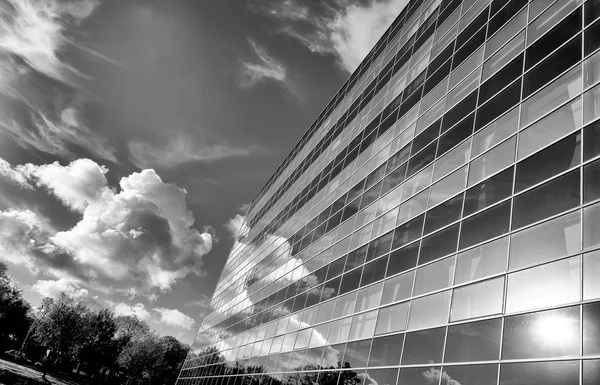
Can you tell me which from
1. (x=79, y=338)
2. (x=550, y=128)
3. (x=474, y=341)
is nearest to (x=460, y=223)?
(x=550, y=128)

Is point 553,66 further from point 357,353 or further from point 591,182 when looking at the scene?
point 357,353

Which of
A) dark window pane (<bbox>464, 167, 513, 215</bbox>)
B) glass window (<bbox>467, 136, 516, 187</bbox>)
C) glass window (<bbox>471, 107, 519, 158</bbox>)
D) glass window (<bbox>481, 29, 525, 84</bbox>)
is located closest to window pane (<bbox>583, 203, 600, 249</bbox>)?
dark window pane (<bbox>464, 167, 513, 215</bbox>)

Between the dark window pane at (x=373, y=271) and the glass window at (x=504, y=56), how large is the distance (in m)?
9.93

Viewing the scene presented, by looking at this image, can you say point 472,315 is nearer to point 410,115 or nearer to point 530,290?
point 530,290

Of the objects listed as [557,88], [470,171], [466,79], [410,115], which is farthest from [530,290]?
[410,115]

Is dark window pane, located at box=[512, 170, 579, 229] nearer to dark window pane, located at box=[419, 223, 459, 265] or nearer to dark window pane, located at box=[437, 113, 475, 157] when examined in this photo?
dark window pane, located at box=[419, 223, 459, 265]

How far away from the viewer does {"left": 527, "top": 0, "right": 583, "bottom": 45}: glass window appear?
13.6m

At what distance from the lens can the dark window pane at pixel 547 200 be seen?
1030 centimetres

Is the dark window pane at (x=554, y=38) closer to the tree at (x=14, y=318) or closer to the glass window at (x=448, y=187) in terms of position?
the glass window at (x=448, y=187)

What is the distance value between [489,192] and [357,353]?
902 centimetres

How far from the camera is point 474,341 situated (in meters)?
10.9

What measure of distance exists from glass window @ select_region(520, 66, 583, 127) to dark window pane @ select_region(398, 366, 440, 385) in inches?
355

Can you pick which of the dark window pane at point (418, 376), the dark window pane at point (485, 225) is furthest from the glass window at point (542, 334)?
the dark window pane at point (485, 225)

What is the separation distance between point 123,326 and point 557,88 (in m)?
115
